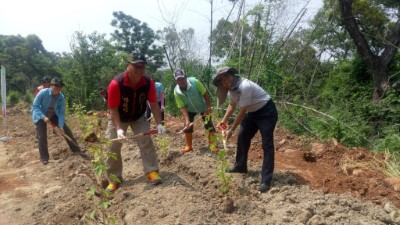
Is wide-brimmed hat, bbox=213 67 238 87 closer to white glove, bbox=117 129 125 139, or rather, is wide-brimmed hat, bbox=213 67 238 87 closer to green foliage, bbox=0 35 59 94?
white glove, bbox=117 129 125 139

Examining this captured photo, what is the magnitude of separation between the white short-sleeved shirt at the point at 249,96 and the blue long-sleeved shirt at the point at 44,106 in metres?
3.65

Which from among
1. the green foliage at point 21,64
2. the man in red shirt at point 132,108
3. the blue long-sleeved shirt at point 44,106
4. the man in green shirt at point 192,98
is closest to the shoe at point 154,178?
the man in red shirt at point 132,108

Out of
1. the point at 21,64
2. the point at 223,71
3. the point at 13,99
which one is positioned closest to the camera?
the point at 223,71

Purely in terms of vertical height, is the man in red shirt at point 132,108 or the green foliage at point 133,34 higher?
the green foliage at point 133,34

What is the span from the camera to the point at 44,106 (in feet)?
20.6

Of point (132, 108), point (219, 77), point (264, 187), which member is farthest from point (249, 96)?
point (132, 108)

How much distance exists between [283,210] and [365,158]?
2.67 metres

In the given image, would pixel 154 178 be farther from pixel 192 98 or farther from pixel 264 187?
pixel 192 98

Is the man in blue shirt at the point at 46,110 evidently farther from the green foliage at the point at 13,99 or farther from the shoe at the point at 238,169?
the green foliage at the point at 13,99

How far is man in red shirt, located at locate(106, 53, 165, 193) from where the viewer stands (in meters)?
4.12

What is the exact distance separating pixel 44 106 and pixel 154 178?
9.84 feet

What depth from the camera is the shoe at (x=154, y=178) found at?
446 centimetres

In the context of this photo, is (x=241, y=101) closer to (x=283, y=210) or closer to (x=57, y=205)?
(x=283, y=210)

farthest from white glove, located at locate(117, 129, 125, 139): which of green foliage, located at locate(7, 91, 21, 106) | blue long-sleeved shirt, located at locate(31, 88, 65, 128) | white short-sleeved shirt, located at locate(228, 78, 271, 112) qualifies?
green foliage, located at locate(7, 91, 21, 106)
